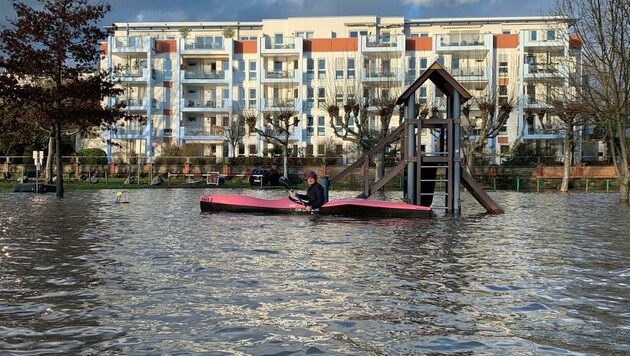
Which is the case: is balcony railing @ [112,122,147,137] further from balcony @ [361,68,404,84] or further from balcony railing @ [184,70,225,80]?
balcony @ [361,68,404,84]

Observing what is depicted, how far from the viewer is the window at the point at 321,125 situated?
76.1m

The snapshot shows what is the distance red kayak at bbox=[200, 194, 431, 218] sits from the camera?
2198cm

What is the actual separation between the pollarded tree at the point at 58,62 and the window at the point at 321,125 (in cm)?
4326

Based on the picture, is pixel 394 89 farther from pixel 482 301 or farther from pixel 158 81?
pixel 482 301

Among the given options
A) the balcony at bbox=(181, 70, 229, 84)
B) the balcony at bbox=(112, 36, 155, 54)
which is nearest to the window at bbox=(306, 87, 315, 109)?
the balcony at bbox=(181, 70, 229, 84)

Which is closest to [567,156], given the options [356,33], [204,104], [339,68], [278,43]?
[339,68]

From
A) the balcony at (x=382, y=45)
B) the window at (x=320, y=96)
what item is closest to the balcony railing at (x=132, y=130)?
the window at (x=320, y=96)

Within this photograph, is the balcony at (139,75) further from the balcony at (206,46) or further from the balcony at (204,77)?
the balcony at (206,46)

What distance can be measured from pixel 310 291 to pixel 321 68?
68.9 metres

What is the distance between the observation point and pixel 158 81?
78.8 m

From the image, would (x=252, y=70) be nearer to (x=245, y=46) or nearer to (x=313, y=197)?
(x=245, y=46)

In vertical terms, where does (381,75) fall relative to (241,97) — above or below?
above

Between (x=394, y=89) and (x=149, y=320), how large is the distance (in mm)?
63433

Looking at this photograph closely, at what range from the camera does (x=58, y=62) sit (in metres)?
32.9
